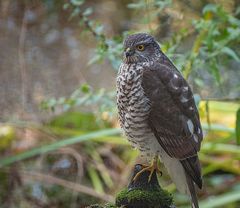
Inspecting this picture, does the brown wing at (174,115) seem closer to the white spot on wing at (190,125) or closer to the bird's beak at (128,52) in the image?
the white spot on wing at (190,125)

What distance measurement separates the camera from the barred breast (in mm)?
2449

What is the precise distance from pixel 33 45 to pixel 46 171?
1924mm

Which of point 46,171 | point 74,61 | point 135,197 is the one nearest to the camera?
point 135,197

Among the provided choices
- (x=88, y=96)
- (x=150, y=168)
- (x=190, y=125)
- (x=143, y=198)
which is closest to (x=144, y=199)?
(x=143, y=198)

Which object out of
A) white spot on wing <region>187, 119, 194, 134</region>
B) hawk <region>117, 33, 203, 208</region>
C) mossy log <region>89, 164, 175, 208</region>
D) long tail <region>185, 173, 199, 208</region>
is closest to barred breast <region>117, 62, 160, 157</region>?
hawk <region>117, 33, 203, 208</region>

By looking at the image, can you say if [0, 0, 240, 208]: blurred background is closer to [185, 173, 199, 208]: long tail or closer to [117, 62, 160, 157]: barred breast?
[117, 62, 160, 157]: barred breast

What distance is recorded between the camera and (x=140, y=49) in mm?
2586

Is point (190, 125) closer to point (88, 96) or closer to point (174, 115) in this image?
point (174, 115)

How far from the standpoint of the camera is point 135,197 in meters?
1.91

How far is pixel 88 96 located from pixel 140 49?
105 centimetres

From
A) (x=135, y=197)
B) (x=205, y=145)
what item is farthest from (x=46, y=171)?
(x=135, y=197)

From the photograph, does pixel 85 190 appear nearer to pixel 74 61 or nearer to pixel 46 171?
pixel 46 171

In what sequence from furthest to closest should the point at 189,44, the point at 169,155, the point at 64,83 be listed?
the point at 64,83 < the point at 189,44 < the point at 169,155

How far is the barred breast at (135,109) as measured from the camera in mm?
2449
